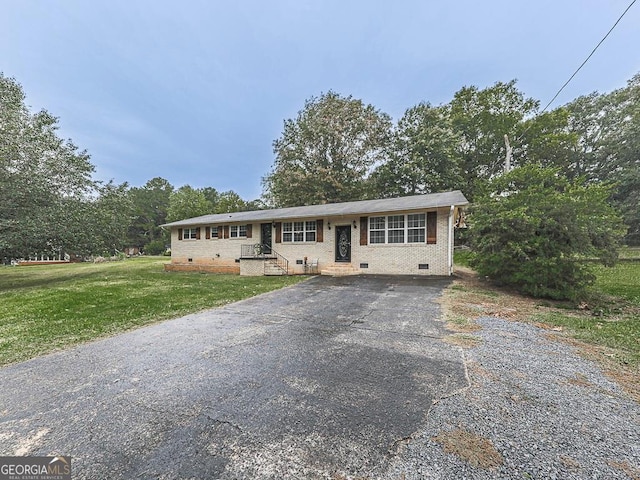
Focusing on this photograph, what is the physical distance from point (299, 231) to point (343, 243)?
2.33m

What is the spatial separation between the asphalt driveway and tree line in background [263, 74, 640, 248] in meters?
19.7

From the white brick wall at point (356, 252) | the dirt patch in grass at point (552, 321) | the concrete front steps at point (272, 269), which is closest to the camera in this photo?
the dirt patch in grass at point (552, 321)

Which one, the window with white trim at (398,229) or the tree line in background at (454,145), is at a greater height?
the tree line in background at (454,145)

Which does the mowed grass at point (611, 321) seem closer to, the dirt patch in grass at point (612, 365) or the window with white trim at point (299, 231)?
the dirt patch in grass at point (612, 365)

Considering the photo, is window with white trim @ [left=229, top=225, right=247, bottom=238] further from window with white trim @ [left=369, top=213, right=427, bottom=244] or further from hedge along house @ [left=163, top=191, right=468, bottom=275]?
window with white trim @ [left=369, top=213, right=427, bottom=244]

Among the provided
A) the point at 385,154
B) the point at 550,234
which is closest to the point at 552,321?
the point at 550,234

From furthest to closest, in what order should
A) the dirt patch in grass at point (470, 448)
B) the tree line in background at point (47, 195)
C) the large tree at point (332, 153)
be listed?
1. the large tree at point (332, 153)
2. the tree line in background at point (47, 195)
3. the dirt patch in grass at point (470, 448)

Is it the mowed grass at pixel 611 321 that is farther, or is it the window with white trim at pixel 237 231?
the window with white trim at pixel 237 231

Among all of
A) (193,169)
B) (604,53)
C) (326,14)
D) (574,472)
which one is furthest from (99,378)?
(193,169)

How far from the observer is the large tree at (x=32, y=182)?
1059 cm

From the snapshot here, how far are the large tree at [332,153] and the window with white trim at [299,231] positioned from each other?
1096cm

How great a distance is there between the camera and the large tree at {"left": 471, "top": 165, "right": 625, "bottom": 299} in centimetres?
689

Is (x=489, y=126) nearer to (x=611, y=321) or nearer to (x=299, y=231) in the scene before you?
(x=299, y=231)

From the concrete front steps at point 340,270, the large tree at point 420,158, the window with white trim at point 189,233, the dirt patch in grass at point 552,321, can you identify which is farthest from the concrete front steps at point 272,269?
the large tree at point 420,158
